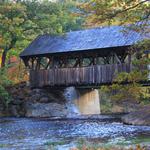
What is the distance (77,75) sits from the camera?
26234 mm

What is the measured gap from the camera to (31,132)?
17609 mm

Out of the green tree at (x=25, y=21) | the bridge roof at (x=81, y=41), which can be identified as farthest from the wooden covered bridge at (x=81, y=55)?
the green tree at (x=25, y=21)

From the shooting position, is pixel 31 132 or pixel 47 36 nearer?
pixel 31 132

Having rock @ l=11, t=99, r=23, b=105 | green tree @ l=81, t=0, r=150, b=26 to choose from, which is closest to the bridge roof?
rock @ l=11, t=99, r=23, b=105

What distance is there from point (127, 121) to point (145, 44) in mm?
11423

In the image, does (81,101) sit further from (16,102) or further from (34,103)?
(16,102)

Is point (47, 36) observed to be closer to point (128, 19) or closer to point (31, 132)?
point (31, 132)

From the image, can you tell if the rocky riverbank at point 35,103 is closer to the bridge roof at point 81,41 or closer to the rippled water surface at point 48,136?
the bridge roof at point 81,41

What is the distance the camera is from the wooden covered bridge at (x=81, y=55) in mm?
24406

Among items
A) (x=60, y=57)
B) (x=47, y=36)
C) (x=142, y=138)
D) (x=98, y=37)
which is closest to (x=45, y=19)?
(x=47, y=36)

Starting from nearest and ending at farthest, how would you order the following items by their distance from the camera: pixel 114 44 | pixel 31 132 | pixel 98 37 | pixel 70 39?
pixel 31 132
pixel 114 44
pixel 98 37
pixel 70 39

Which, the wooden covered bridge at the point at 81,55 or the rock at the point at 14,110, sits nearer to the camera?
the wooden covered bridge at the point at 81,55

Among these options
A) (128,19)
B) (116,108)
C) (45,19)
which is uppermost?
(45,19)

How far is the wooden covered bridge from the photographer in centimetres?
2441
